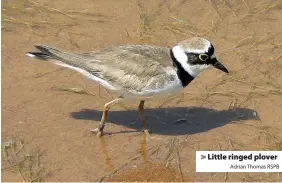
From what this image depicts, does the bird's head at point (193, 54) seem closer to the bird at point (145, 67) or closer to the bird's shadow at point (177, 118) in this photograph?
the bird at point (145, 67)

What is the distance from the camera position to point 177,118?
26.5ft

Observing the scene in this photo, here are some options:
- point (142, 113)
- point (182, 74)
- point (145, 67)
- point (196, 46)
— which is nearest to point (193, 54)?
point (196, 46)

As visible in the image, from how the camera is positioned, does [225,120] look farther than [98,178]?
Yes

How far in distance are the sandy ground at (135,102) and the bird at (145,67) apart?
1.82 ft

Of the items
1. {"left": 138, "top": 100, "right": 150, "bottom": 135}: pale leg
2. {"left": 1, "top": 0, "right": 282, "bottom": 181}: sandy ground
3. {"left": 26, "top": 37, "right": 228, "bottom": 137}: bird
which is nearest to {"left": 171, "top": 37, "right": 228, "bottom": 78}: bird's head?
{"left": 26, "top": 37, "right": 228, "bottom": 137}: bird

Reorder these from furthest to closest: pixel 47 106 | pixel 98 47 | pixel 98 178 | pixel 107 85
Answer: pixel 98 47
pixel 47 106
pixel 107 85
pixel 98 178

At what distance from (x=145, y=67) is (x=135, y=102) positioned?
1129 millimetres

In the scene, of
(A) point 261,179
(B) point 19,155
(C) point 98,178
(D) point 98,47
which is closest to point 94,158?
(C) point 98,178

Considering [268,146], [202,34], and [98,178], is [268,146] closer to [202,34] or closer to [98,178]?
[98,178]

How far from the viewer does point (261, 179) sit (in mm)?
6918

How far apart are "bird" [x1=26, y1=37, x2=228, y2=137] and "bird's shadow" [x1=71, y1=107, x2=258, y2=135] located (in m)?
0.45

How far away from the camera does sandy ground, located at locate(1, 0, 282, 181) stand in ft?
23.2

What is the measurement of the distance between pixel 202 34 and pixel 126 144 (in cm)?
321

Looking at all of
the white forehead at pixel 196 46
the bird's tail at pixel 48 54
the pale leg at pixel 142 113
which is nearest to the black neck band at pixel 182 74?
the white forehead at pixel 196 46
